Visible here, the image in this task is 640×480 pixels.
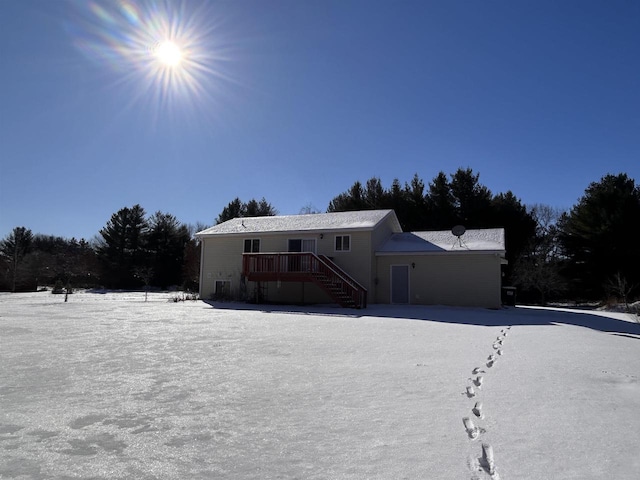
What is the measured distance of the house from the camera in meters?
18.4

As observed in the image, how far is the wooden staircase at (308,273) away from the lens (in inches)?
701

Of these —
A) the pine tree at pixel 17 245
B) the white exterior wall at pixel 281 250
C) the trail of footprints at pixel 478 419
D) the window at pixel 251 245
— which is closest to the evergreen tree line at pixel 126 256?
the pine tree at pixel 17 245

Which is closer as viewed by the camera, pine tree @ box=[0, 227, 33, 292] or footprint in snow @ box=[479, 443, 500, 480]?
footprint in snow @ box=[479, 443, 500, 480]

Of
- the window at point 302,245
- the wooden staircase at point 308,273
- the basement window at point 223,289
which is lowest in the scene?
the basement window at point 223,289

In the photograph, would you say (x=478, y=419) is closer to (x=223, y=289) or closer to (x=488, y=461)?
(x=488, y=461)

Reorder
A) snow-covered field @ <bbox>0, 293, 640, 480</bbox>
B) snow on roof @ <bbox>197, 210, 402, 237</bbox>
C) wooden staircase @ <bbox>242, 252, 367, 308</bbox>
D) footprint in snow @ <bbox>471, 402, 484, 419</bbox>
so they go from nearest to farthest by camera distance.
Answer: snow-covered field @ <bbox>0, 293, 640, 480</bbox> → footprint in snow @ <bbox>471, 402, 484, 419</bbox> → wooden staircase @ <bbox>242, 252, 367, 308</bbox> → snow on roof @ <bbox>197, 210, 402, 237</bbox>

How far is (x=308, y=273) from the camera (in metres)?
18.5

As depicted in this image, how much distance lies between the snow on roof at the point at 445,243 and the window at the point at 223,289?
25.7ft

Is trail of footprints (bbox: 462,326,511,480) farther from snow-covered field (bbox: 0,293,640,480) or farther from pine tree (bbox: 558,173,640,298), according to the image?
pine tree (bbox: 558,173,640,298)

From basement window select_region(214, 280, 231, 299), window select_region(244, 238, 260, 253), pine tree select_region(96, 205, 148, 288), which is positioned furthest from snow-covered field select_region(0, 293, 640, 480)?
pine tree select_region(96, 205, 148, 288)

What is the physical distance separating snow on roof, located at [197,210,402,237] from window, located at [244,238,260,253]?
0.48 meters

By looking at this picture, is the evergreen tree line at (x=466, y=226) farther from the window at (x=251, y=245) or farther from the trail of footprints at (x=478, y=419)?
the trail of footprints at (x=478, y=419)

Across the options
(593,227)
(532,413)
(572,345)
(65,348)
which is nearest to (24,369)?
(65,348)

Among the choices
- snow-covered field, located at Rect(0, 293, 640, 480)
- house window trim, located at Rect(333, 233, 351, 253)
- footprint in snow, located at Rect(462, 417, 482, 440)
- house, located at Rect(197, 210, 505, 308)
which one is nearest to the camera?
snow-covered field, located at Rect(0, 293, 640, 480)
